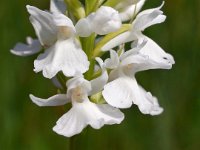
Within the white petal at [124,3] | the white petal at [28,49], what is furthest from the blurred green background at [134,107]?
the white petal at [124,3]

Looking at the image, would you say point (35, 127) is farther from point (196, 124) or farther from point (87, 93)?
point (87, 93)

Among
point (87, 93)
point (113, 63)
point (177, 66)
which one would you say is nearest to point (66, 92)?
point (87, 93)

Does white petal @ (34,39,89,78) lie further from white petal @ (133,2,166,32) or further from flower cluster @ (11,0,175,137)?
white petal @ (133,2,166,32)

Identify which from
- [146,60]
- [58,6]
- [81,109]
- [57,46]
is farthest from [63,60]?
[58,6]

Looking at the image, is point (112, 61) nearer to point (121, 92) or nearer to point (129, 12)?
point (121, 92)

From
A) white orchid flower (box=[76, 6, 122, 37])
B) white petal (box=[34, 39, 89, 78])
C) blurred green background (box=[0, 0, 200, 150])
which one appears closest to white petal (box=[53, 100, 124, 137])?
white petal (box=[34, 39, 89, 78])

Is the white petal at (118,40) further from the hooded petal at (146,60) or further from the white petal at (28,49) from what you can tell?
the white petal at (28,49)

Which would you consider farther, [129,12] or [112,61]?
[129,12]
